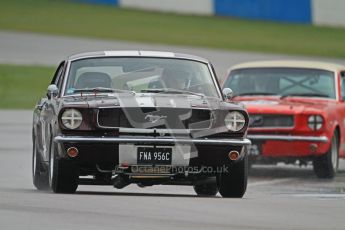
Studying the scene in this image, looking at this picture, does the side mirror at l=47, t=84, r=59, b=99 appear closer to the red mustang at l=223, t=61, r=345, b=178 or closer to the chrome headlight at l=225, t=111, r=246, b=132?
the chrome headlight at l=225, t=111, r=246, b=132

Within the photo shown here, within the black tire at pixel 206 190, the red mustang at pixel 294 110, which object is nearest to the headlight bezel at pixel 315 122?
the red mustang at pixel 294 110

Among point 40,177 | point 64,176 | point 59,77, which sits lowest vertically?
point 40,177

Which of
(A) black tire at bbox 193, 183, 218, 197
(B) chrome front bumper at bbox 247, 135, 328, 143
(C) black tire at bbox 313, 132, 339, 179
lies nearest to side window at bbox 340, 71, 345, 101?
(C) black tire at bbox 313, 132, 339, 179

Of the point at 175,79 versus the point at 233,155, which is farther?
the point at 175,79

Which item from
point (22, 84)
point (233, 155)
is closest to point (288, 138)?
point (233, 155)

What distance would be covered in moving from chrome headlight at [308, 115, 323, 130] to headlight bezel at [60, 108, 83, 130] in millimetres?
5221

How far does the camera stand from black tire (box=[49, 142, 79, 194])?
10.7 metres

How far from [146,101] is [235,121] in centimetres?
77

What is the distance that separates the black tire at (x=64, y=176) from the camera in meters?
10.7

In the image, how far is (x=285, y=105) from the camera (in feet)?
51.3

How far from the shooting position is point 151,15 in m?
41.7

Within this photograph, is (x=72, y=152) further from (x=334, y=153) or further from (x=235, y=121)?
(x=334, y=153)

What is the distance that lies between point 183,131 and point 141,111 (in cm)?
38

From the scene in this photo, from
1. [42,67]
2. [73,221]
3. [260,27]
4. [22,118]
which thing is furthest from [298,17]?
[73,221]
